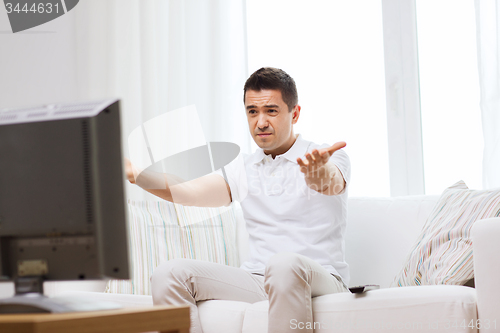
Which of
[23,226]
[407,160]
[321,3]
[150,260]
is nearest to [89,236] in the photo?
[23,226]

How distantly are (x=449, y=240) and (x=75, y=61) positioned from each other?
2.55 meters

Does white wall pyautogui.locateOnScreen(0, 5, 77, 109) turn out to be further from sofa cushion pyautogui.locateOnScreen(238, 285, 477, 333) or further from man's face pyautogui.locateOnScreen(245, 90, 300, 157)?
sofa cushion pyautogui.locateOnScreen(238, 285, 477, 333)

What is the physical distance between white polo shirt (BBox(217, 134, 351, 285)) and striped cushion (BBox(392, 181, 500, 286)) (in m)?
0.25

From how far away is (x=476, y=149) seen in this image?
2463mm

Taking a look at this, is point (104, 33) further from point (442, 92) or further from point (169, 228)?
point (442, 92)

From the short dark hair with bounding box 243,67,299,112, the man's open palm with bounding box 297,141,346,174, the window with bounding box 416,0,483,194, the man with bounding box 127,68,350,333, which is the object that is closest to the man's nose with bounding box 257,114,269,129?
the man with bounding box 127,68,350,333

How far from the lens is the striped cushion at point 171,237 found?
2182mm

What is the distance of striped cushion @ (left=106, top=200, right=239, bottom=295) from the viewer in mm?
2182

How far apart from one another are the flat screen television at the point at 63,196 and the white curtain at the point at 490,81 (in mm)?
1849

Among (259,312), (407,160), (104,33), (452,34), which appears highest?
(104,33)

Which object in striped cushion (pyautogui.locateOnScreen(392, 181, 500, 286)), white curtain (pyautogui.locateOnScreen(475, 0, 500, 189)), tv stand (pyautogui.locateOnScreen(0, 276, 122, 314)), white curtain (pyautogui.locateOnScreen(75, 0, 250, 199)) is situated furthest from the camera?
white curtain (pyautogui.locateOnScreen(75, 0, 250, 199))

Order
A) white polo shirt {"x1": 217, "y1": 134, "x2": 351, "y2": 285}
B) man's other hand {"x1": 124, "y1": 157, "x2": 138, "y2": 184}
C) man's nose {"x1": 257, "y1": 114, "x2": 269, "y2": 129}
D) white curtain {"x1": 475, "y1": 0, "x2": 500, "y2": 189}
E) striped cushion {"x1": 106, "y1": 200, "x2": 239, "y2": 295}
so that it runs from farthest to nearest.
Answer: white curtain {"x1": 475, "y1": 0, "x2": 500, "y2": 189}
striped cushion {"x1": 106, "y1": 200, "x2": 239, "y2": 295}
man's nose {"x1": 257, "y1": 114, "x2": 269, "y2": 129}
white polo shirt {"x1": 217, "y1": 134, "x2": 351, "y2": 285}
man's other hand {"x1": 124, "y1": 157, "x2": 138, "y2": 184}

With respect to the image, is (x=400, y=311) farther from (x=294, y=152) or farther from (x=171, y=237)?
(x=171, y=237)

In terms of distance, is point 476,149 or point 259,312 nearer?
point 259,312
